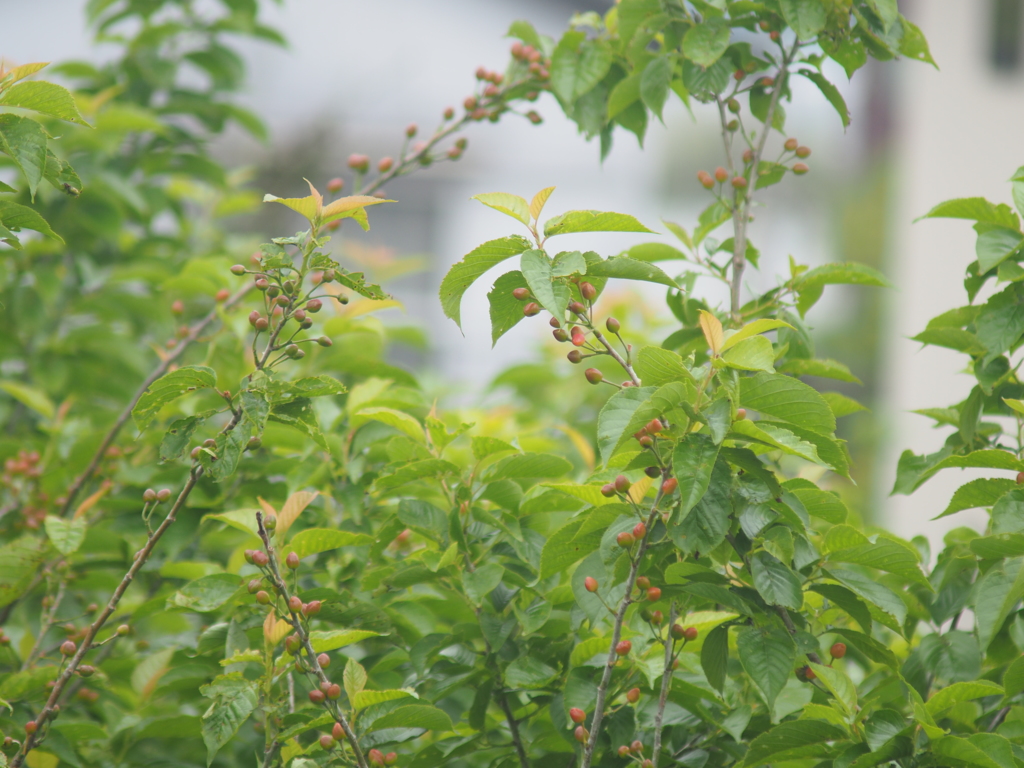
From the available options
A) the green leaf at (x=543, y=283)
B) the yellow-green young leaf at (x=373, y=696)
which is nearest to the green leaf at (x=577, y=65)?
the green leaf at (x=543, y=283)

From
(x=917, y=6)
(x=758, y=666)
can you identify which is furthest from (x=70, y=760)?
(x=917, y=6)

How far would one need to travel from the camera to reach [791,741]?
4.00ft

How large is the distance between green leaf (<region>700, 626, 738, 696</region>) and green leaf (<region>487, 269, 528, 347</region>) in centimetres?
52

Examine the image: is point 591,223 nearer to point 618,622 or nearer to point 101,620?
point 618,622

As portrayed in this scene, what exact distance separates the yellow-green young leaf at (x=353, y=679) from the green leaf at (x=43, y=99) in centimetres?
86

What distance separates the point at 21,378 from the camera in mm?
2629

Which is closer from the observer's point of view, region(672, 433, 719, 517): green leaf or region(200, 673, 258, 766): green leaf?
region(672, 433, 719, 517): green leaf

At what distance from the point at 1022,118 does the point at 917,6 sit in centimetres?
245

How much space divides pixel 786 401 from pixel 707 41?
0.75 metres

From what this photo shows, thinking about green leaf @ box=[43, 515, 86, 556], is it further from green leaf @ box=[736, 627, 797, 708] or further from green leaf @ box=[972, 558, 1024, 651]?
green leaf @ box=[972, 558, 1024, 651]

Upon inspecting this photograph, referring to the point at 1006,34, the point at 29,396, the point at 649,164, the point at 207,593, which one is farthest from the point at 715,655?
the point at 649,164

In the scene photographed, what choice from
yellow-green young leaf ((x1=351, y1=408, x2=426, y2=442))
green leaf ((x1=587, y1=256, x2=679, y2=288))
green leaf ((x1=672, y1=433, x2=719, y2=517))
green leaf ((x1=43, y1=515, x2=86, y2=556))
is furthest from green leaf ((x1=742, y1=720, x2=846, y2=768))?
green leaf ((x1=43, y1=515, x2=86, y2=556))

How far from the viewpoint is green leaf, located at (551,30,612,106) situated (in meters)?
1.81

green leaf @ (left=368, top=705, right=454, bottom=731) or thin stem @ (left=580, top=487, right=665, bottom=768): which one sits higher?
thin stem @ (left=580, top=487, right=665, bottom=768)
